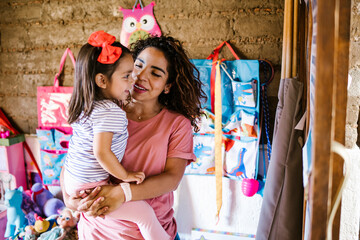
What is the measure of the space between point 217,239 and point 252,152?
0.74 meters

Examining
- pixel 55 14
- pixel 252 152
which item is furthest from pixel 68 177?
pixel 55 14

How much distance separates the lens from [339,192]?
42 cm

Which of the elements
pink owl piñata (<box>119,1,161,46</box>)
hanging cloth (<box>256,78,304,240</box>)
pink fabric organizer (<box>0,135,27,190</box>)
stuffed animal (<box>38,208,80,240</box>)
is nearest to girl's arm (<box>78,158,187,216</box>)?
hanging cloth (<box>256,78,304,240</box>)

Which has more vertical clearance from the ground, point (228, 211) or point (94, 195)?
point (94, 195)

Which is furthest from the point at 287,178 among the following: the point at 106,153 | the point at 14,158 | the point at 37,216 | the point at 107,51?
the point at 14,158

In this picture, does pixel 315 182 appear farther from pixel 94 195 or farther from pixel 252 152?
pixel 252 152

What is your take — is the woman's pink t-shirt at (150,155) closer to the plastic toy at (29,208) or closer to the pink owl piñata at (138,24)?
the pink owl piñata at (138,24)

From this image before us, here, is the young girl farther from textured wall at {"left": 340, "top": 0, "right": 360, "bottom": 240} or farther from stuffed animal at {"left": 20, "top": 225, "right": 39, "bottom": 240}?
stuffed animal at {"left": 20, "top": 225, "right": 39, "bottom": 240}

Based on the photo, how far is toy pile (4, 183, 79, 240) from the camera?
1.92 meters

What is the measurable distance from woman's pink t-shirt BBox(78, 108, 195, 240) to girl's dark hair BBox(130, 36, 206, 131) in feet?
0.40

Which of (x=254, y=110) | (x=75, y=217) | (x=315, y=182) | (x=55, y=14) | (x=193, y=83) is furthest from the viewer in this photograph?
(x=55, y=14)

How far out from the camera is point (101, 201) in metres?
0.97

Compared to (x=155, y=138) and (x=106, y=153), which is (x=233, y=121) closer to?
(x=155, y=138)

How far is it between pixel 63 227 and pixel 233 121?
1.45m
